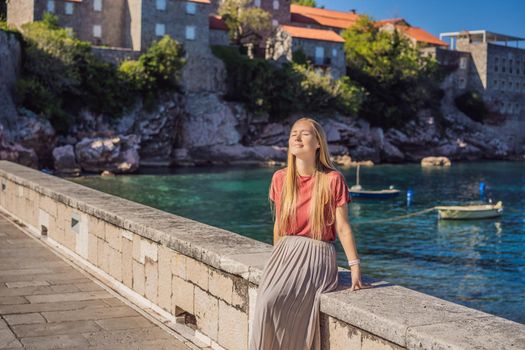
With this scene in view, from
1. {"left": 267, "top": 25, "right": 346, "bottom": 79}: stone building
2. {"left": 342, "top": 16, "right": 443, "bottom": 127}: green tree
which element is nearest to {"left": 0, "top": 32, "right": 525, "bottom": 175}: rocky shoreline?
{"left": 342, "top": 16, "right": 443, "bottom": 127}: green tree

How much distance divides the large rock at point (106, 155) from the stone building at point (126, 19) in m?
10.5

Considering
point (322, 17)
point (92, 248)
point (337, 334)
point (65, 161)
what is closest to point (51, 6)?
point (65, 161)

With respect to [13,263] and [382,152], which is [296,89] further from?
[13,263]

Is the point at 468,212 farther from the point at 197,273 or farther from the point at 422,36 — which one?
the point at 422,36

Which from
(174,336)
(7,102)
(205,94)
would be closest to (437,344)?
(174,336)

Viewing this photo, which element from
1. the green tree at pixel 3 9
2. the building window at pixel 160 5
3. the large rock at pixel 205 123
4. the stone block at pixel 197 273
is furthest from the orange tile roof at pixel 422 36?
the stone block at pixel 197 273

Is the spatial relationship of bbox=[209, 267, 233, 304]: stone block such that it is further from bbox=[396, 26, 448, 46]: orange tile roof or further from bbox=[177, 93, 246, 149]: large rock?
bbox=[396, 26, 448, 46]: orange tile roof

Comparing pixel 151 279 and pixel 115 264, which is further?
pixel 115 264

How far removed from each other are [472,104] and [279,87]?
33571mm

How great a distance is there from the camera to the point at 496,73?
92188 millimetres

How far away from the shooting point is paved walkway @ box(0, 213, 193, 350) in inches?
233

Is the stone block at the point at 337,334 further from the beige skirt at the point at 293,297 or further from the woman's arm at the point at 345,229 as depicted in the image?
the woman's arm at the point at 345,229

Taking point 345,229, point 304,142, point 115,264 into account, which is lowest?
point 115,264

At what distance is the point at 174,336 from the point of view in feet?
20.2
